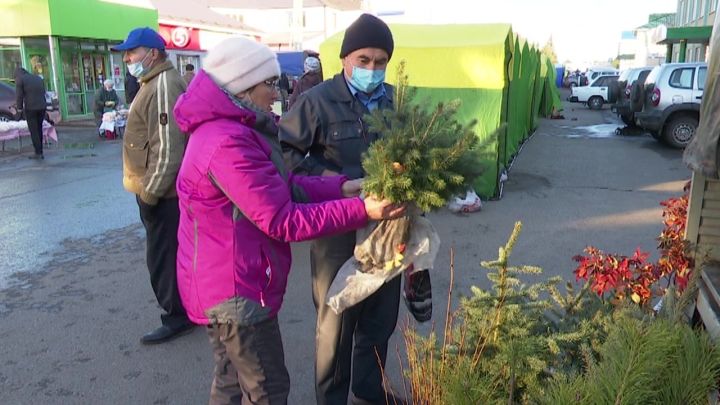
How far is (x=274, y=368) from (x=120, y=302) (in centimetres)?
296

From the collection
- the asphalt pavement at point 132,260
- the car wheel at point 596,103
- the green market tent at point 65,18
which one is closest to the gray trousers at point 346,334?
the asphalt pavement at point 132,260

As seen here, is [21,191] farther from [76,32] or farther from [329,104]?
[76,32]

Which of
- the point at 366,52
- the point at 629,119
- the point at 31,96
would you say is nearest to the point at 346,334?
the point at 366,52

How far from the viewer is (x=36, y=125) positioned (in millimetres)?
12156

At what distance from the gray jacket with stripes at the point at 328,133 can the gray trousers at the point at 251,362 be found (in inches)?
34.3

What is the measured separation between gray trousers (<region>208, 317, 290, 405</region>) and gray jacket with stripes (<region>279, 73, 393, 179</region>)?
870mm

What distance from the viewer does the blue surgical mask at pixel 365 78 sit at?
2.84m

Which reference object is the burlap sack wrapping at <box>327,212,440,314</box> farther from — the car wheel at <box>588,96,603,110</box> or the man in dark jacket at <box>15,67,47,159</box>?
the car wheel at <box>588,96,603,110</box>

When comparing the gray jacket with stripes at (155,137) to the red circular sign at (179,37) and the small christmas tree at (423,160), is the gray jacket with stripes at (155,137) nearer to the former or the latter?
the small christmas tree at (423,160)

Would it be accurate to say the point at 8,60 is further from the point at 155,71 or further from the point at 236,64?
the point at 236,64

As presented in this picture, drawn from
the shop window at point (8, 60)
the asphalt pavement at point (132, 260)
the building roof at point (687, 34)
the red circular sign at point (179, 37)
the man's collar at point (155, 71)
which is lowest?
the asphalt pavement at point (132, 260)

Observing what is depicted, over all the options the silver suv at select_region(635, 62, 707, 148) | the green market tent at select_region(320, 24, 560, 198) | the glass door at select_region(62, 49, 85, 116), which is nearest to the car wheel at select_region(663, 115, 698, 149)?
the silver suv at select_region(635, 62, 707, 148)

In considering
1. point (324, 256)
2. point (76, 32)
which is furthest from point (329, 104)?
point (76, 32)

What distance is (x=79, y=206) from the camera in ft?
26.7
